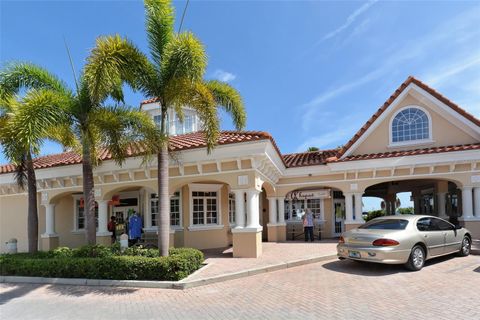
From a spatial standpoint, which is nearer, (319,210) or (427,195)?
(319,210)

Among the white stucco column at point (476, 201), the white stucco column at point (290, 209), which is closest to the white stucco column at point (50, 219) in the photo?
the white stucco column at point (290, 209)

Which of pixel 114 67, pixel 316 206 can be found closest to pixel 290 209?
pixel 316 206

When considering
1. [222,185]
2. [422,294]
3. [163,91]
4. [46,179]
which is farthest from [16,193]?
[422,294]

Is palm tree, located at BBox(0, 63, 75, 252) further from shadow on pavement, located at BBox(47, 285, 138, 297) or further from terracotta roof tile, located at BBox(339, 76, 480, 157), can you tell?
terracotta roof tile, located at BBox(339, 76, 480, 157)

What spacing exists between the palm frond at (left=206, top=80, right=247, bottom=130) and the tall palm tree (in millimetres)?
2158

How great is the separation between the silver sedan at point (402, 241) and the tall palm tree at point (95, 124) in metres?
6.28

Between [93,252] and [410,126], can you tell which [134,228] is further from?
[410,126]

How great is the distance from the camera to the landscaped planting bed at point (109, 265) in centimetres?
919

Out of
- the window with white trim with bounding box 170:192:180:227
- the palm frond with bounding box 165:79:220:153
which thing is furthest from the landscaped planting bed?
the window with white trim with bounding box 170:192:180:227

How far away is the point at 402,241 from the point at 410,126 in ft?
27.5

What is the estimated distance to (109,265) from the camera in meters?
9.53

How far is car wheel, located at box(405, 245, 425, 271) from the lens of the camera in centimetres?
926

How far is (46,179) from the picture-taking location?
52.2ft

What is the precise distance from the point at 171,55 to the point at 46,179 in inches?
387
